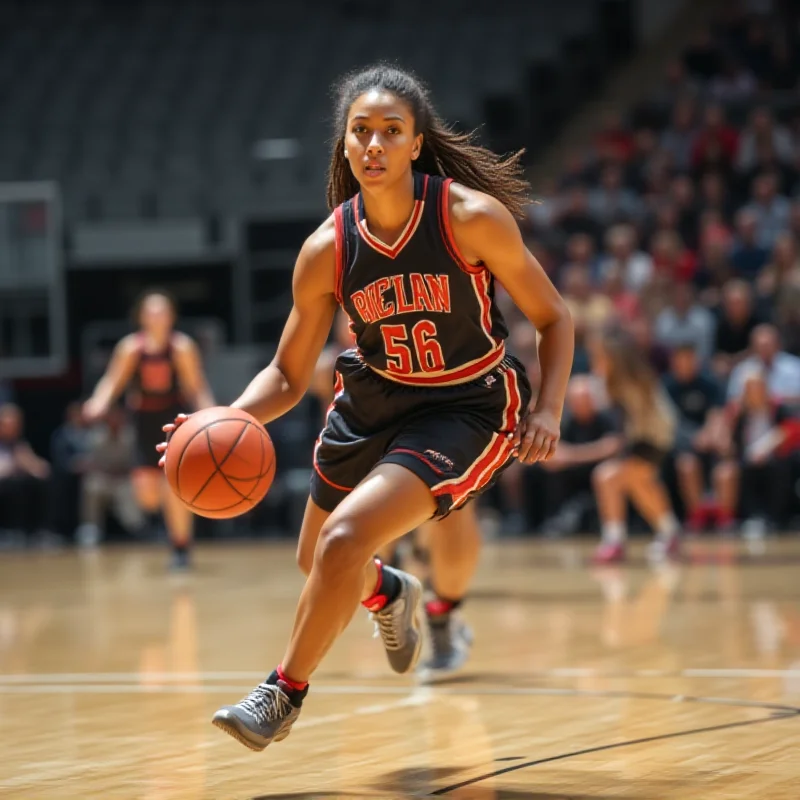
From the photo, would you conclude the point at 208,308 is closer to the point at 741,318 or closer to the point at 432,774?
the point at 741,318

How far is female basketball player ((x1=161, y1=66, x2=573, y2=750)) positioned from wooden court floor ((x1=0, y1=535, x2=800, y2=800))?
446mm

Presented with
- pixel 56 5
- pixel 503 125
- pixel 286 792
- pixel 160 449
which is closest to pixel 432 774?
pixel 286 792

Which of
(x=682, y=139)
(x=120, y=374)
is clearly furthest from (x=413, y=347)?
(x=682, y=139)

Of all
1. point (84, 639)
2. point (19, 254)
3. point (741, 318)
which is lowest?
point (84, 639)

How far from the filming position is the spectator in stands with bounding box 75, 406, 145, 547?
41.9ft

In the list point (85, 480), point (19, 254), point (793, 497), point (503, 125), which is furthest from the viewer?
point (503, 125)

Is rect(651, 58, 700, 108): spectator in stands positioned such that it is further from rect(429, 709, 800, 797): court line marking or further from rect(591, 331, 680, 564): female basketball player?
rect(429, 709, 800, 797): court line marking

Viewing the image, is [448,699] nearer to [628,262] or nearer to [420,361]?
[420,361]

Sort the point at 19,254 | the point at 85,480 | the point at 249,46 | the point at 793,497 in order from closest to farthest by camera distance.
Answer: the point at 793,497 → the point at 85,480 → the point at 19,254 → the point at 249,46

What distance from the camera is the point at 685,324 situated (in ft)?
38.8

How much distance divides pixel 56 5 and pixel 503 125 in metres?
6.88

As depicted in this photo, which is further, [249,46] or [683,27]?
[249,46]

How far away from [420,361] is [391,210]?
0.39 meters

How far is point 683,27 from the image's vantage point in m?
17.3
